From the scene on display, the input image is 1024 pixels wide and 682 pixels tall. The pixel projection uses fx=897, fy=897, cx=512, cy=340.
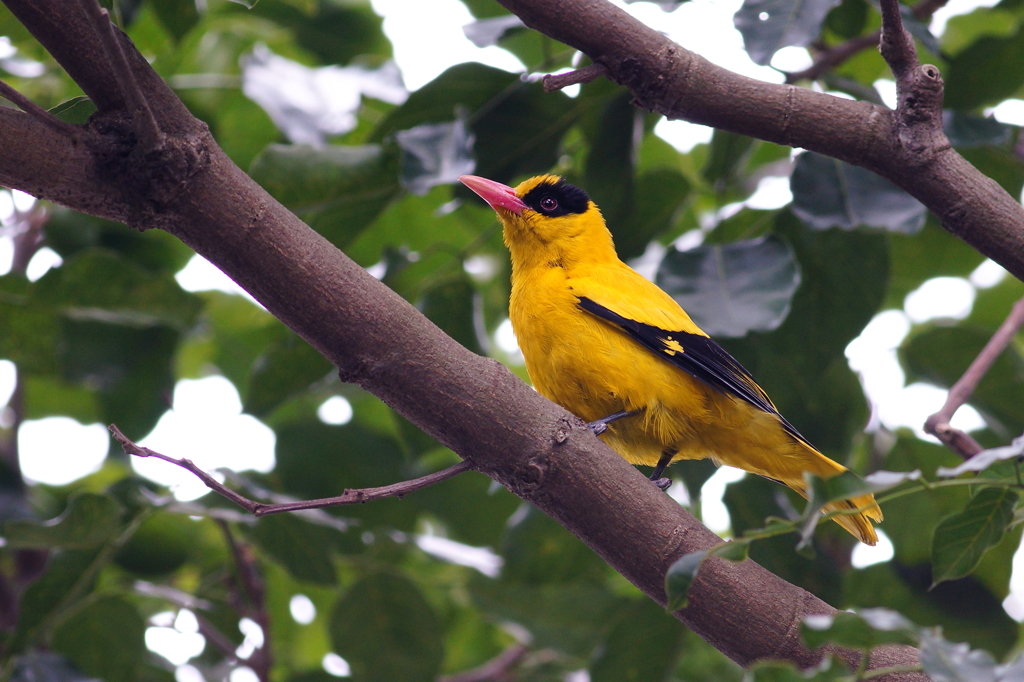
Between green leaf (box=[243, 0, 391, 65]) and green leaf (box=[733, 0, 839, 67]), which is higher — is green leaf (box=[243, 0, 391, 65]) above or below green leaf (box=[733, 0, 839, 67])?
below

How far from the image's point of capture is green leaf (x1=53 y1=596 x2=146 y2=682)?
3070mm

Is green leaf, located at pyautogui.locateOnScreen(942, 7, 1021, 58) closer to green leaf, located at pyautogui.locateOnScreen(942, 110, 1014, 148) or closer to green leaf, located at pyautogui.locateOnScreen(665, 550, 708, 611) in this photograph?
green leaf, located at pyautogui.locateOnScreen(942, 110, 1014, 148)

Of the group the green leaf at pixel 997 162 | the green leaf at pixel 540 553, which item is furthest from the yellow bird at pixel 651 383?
the green leaf at pixel 997 162

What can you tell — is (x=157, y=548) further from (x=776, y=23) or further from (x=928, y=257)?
(x=928, y=257)

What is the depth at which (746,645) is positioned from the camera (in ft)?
6.06

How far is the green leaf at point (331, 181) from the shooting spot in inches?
108

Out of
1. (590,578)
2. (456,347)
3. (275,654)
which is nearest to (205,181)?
(456,347)

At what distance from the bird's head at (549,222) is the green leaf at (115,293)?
1240 mm

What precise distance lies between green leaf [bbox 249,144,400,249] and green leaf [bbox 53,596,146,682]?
148 cm

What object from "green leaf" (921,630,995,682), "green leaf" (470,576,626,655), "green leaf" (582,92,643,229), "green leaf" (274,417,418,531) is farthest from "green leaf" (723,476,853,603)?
"green leaf" (921,630,995,682)

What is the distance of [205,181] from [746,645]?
56.6 inches

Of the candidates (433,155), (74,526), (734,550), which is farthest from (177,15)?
(734,550)

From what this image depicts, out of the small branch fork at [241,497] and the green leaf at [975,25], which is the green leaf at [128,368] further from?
the green leaf at [975,25]

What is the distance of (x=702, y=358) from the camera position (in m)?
2.94
